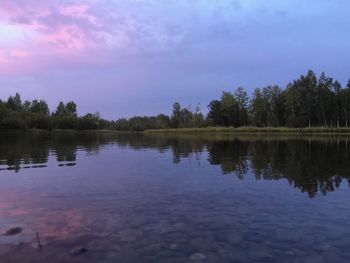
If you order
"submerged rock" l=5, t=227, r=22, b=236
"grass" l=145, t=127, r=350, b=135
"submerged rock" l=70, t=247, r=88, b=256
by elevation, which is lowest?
"submerged rock" l=70, t=247, r=88, b=256

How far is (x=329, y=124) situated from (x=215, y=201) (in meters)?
144

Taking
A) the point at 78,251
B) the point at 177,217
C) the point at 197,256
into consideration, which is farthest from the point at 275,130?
the point at 78,251

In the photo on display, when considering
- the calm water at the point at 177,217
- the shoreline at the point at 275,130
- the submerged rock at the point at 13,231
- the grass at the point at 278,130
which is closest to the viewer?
the calm water at the point at 177,217

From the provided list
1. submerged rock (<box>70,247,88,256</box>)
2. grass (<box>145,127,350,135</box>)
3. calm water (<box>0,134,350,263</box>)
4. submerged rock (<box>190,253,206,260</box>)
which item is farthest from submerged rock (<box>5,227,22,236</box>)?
grass (<box>145,127,350,135</box>)

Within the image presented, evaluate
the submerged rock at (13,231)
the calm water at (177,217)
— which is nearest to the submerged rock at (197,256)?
the calm water at (177,217)

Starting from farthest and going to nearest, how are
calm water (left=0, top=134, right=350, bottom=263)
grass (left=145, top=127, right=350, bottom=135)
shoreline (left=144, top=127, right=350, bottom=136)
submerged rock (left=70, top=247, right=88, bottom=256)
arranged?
grass (left=145, top=127, right=350, bottom=135)
shoreline (left=144, top=127, right=350, bottom=136)
calm water (left=0, top=134, right=350, bottom=263)
submerged rock (left=70, top=247, right=88, bottom=256)

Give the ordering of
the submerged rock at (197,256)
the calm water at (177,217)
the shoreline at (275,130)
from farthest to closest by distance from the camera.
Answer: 1. the shoreline at (275,130)
2. the calm water at (177,217)
3. the submerged rock at (197,256)

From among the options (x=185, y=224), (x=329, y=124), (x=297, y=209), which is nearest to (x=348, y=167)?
(x=297, y=209)

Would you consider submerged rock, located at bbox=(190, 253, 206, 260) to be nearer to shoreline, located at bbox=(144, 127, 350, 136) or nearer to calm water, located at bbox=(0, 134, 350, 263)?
calm water, located at bbox=(0, 134, 350, 263)

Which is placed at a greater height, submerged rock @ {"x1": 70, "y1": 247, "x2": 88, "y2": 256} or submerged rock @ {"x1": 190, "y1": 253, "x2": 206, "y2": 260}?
submerged rock @ {"x1": 70, "y1": 247, "x2": 88, "y2": 256}

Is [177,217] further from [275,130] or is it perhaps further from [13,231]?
[275,130]

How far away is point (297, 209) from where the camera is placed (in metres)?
16.6

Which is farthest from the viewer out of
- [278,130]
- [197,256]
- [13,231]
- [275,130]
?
[275,130]

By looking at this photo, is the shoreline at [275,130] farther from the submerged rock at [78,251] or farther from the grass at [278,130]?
the submerged rock at [78,251]
